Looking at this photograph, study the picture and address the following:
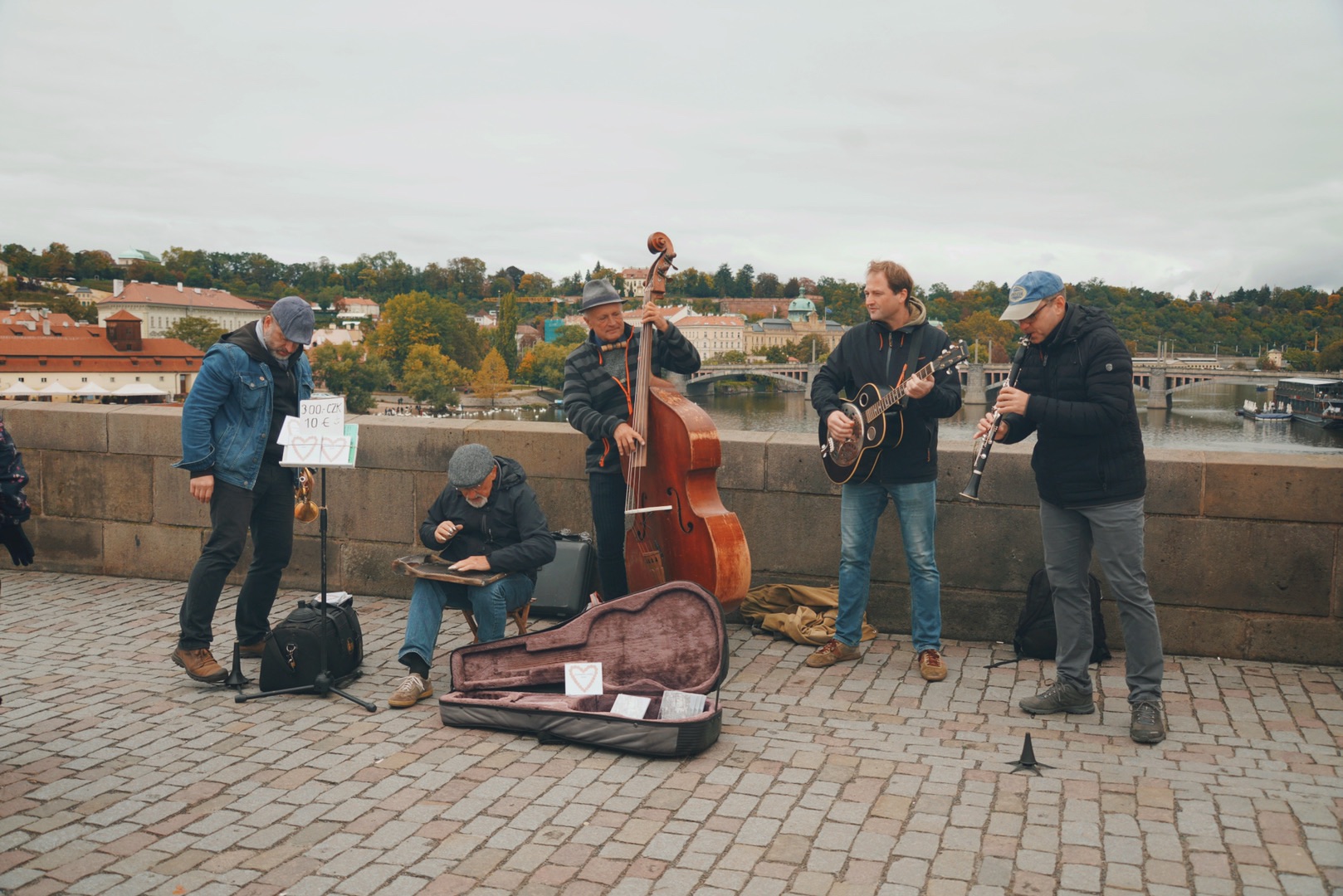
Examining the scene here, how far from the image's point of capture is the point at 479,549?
5473 millimetres

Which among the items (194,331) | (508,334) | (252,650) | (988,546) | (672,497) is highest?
(508,334)

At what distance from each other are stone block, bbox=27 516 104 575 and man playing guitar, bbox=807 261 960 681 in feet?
18.2

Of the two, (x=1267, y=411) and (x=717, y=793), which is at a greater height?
(x=717, y=793)

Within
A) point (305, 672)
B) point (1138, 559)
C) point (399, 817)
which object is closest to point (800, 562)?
point (1138, 559)

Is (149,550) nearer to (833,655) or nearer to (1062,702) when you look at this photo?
(833,655)

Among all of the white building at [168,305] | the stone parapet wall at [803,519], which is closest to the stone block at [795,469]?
the stone parapet wall at [803,519]

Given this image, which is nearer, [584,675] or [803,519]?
[584,675]

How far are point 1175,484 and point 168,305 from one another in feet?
468

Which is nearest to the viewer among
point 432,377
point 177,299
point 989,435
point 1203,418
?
point 989,435

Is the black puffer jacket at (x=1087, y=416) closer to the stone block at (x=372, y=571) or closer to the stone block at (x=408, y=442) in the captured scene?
the stone block at (x=408, y=442)

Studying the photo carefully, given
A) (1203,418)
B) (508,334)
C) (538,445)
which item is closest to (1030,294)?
(538,445)

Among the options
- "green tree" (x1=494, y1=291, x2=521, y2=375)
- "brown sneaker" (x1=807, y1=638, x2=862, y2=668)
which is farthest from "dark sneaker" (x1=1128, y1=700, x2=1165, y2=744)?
"green tree" (x1=494, y1=291, x2=521, y2=375)

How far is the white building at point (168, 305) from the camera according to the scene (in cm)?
12594

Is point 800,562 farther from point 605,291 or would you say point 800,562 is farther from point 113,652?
point 113,652
